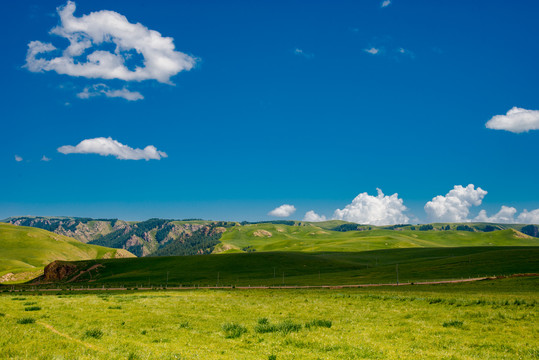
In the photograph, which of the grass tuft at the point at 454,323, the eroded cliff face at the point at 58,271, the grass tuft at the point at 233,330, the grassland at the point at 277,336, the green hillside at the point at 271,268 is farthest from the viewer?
the eroded cliff face at the point at 58,271

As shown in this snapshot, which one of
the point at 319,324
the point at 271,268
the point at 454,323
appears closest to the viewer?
the point at 454,323

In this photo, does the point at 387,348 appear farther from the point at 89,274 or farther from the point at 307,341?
the point at 89,274

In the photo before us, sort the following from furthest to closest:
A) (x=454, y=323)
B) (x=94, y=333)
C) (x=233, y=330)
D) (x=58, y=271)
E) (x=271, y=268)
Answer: (x=58, y=271) < (x=271, y=268) < (x=454, y=323) < (x=233, y=330) < (x=94, y=333)

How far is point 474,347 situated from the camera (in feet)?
53.7

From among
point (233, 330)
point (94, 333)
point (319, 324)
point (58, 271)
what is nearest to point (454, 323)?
point (319, 324)

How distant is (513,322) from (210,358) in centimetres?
1929

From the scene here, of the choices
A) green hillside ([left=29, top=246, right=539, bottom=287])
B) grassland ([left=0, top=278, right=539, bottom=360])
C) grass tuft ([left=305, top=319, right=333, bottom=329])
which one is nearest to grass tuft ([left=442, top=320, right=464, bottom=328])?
grassland ([left=0, top=278, right=539, bottom=360])

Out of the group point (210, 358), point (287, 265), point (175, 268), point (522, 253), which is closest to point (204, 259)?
point (175, 268)

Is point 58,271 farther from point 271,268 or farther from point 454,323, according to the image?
point 454,323

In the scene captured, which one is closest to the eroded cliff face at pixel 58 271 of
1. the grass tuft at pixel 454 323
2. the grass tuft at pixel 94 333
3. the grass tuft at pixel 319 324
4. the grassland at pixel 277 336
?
the grassland at pixel 277 336

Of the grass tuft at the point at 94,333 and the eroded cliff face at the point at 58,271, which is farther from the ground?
the grass tuft at the point at 94,333

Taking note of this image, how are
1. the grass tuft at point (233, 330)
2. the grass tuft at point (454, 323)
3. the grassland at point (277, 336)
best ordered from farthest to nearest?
the grass tuft at point (454, 323) → the grass tuft at point (233, 330) → the grassland at point (277, 336)

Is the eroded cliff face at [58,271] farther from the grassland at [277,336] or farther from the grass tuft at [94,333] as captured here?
the grass tuft at [94,333]

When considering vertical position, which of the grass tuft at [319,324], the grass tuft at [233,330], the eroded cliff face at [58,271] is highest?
the grass tuft at [233,330]
